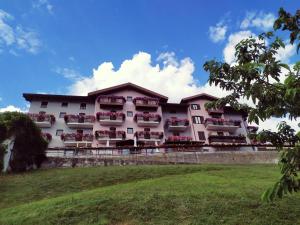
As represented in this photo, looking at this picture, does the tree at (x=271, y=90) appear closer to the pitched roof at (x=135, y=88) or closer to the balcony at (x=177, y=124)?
the balcony at (x=177, y=124)

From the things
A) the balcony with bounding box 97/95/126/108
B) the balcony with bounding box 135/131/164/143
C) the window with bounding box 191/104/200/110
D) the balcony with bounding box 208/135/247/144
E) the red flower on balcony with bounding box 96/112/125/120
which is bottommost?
the balcony with bounding box 208/135/247/144

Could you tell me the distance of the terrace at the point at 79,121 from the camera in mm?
44241

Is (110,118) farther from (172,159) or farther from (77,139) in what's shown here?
(172,159)

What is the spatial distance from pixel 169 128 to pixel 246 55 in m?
42.0

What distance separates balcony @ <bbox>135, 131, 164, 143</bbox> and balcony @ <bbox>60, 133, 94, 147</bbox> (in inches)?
286

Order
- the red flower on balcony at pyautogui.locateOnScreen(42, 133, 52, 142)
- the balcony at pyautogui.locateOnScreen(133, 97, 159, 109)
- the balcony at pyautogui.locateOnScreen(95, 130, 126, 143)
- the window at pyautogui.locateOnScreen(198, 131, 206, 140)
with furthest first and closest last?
the balcony at pyautogui.locateOnScreen(133, 97, 159, 109)
the window at pyautogui.locateOnScreen(198, 131, 206, 140)
the balcony at pyautogui.locateOnScreen(95, 130, 126, 143)
the red flower on balcony at pyautogui.locateOnScreen(42, 133, 52, 142)

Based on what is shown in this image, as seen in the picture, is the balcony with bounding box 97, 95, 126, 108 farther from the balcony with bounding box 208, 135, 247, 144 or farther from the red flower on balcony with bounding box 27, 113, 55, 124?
the balcony with bounding box 208, 135, 247, 144

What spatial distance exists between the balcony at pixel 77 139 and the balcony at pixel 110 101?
24.5 ft

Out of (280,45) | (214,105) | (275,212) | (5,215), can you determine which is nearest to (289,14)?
(280,45)

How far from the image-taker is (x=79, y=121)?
44.8 meters

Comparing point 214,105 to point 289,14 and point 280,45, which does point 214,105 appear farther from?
point 289,14

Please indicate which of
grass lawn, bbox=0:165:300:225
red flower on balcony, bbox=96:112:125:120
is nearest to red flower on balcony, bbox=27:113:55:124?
red flower on balcony, bbox=96:112:125:120

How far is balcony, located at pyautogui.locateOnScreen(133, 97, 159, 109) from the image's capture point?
49.2 meters

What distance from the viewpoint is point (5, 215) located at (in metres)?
13.7
